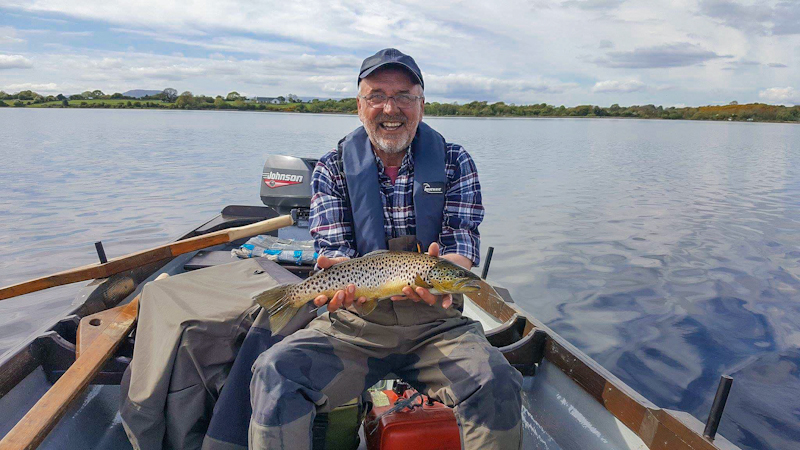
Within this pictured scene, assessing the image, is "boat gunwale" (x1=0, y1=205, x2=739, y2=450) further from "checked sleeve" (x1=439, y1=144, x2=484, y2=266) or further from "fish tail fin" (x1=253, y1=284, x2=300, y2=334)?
"fish tail fin" (x1=253, y1=284, x2=300, y2=334)

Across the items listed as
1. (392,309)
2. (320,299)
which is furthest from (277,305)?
(392,309)

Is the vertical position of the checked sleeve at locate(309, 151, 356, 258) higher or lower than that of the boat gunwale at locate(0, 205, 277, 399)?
higher

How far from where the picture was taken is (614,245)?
11141mm

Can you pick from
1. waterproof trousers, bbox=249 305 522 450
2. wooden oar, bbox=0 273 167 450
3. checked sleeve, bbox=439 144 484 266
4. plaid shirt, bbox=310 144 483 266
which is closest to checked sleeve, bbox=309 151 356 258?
plaid shirt, bbox=310 144 483 266

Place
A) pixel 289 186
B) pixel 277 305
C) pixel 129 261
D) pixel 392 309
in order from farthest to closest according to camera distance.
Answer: pixel 289 186
pixel 129 261
pixel 392 309
pixel 277 305

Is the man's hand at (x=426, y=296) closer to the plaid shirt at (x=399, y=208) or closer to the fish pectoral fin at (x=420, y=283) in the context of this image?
the fish pectoral fin at (x=420, y=283)

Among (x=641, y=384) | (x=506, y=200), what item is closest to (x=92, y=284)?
(x=641, y=384)

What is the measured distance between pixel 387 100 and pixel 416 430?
2.19 m

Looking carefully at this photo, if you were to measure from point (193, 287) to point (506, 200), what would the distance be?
1404 cm

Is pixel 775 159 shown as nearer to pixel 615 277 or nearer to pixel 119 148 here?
pixel 615 277

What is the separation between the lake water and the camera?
612 cm

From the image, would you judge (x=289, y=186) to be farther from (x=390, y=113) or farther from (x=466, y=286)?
(x=466, y=286)

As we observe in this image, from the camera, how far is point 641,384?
227 inches

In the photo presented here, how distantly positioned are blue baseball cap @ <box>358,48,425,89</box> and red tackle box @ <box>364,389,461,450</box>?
2.25 m
